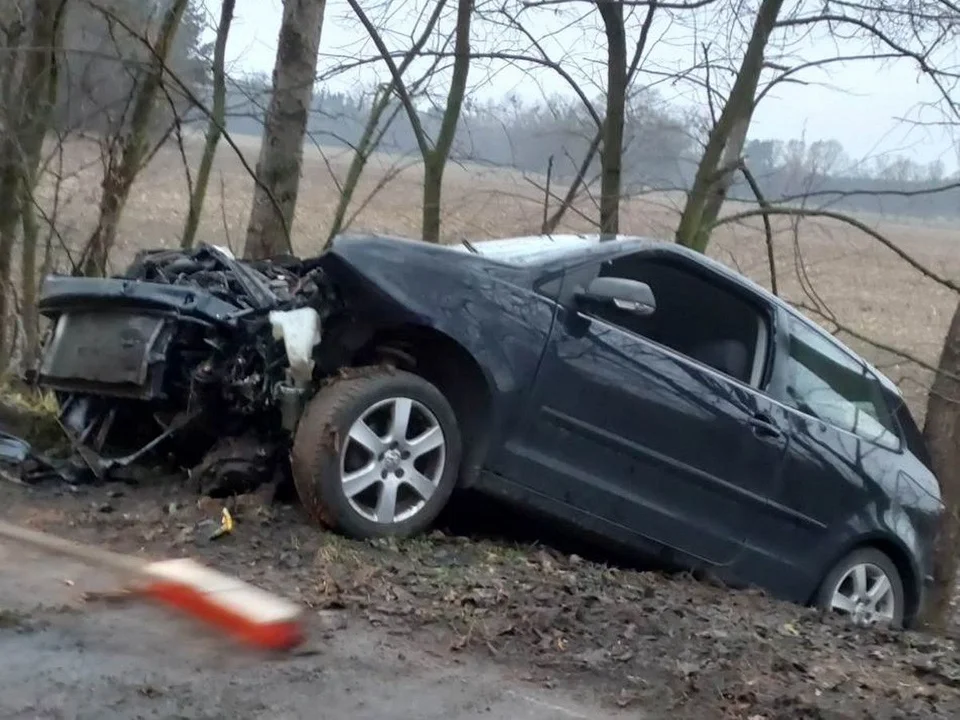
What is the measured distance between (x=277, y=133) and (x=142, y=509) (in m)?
4.45

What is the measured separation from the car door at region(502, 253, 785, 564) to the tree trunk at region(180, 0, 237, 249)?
23.4 feet

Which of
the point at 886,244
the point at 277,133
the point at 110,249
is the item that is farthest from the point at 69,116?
the point at 886,244

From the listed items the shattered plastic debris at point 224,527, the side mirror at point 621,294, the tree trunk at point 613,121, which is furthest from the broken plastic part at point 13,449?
the tree trunk at point 613,121

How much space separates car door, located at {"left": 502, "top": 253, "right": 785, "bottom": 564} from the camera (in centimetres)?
600

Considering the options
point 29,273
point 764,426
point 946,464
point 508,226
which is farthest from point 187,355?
point 29,273

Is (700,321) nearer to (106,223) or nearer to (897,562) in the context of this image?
(897,562)

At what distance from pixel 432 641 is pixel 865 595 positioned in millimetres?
3637

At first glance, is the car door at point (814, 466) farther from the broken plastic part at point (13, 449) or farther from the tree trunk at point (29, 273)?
the tree trunk at point (29, 273)

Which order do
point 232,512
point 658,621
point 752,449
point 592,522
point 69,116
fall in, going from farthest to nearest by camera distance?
point 69,116
point 752,449
point 592,522
point 232,512
point 658,621

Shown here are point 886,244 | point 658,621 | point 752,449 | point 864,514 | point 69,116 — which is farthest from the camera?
point 69,116

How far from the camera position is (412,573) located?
521 centimetres

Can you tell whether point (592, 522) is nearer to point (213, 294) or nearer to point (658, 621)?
point (658, 621)

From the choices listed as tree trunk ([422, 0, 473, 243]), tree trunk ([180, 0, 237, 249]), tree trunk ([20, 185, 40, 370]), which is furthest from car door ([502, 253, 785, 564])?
tree trunk ([180, 0, 237, 249])

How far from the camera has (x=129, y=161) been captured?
11609 mm
